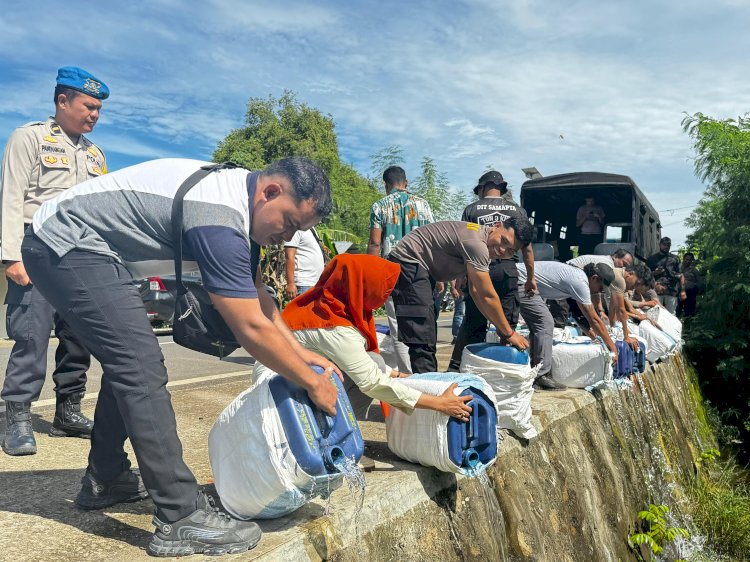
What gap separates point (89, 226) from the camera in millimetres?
2344

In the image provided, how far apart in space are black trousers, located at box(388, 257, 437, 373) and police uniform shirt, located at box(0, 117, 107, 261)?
6.70ft

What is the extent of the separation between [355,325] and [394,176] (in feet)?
9.19

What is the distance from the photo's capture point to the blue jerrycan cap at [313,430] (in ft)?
7.43

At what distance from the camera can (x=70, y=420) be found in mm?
3691

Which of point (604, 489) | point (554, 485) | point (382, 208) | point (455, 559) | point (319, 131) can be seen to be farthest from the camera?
point (319, 131)

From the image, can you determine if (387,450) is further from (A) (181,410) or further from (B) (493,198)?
(B) (493,198)

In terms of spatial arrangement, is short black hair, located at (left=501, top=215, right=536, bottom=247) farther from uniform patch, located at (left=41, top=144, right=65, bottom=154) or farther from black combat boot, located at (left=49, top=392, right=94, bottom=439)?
black combat boot, located at (left=49, top=392, right=94, bottom=439)

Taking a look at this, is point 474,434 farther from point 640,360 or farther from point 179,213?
point 640,360

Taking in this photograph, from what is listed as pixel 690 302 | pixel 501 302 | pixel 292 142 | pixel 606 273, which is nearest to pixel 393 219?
pixel 501 302

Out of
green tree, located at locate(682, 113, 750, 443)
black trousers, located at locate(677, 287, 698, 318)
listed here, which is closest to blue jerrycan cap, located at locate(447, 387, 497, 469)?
green tree, located at locate(682, 113, 750, 443)

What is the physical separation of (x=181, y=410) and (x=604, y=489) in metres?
3.26

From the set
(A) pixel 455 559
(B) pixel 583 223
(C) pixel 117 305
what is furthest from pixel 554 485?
(B) pixel 583 223

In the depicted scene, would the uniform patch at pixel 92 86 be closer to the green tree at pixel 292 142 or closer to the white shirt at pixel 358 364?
the white shirt at pixel 358 364

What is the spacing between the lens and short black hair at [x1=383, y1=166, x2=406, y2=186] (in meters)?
5.66
